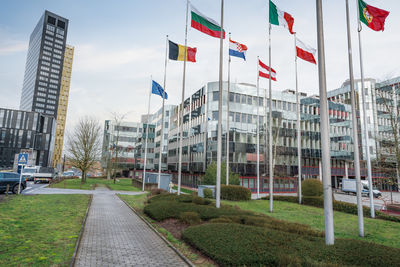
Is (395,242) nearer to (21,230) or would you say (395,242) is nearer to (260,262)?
(260,262)

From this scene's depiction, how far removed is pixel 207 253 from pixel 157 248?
6.21 ft

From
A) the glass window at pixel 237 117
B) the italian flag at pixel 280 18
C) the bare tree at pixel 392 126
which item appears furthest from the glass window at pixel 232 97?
the italian flag at pixel 280 18

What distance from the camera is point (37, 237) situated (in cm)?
906

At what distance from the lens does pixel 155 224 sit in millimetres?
12875

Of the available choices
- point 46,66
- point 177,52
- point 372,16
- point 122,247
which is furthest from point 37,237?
point 46,66

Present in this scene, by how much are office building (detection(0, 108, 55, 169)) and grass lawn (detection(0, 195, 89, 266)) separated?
103384 millimetres

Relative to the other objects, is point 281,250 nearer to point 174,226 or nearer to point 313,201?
point 174,226

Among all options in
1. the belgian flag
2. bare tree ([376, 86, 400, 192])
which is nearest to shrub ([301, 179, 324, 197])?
bare tree ([376, 86, 400, 192])

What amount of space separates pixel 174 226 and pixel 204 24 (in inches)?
457

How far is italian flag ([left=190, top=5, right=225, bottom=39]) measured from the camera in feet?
50.6

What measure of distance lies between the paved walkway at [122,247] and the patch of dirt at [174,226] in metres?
0.83

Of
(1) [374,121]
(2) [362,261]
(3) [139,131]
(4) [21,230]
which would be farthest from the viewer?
(3) [139,131]

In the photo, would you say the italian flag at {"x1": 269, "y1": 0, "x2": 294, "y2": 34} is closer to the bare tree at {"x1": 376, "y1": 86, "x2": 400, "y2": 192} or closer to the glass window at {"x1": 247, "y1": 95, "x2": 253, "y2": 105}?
the bare tree at {"x1": 376, "y1": 86, "x2": 400, "y2": 192}

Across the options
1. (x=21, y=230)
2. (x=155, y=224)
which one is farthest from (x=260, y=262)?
(x=21, y=230)
